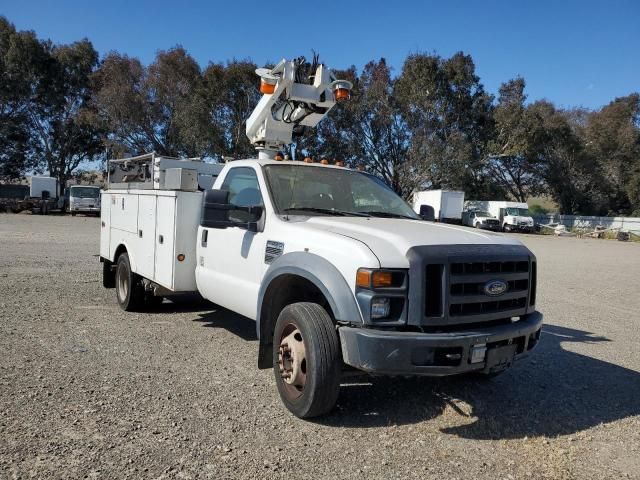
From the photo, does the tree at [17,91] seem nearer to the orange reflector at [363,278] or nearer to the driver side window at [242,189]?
the driver side window at [242,189]

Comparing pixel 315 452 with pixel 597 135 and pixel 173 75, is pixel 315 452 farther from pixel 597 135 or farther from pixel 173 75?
pixel 597 135

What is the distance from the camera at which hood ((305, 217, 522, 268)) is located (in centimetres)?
350

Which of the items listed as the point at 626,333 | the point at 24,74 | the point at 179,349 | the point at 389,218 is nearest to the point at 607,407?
the point at 389,218

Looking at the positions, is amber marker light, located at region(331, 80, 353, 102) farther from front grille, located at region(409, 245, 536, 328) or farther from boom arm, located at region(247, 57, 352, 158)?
front grille, located at region(409, 245, 536, 328)

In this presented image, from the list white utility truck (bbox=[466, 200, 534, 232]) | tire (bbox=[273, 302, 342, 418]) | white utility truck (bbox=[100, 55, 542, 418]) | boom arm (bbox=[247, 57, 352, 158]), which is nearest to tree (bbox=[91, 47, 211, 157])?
white utility truck (bbox=[466, 200, 534, 232])

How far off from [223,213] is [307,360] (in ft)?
4.82

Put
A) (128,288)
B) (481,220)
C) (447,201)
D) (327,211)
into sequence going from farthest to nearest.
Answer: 1. (481,220)
2. (447,201)
3. (128,288)
4. (327,211)

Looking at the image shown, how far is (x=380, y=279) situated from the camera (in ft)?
11.2

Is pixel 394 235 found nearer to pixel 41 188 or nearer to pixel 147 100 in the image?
pixel 147 100

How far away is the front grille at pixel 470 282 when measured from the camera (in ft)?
11.3

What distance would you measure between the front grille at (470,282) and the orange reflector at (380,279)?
0.16m

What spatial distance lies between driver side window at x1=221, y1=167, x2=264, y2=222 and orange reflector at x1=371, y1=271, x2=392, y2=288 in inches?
62.6

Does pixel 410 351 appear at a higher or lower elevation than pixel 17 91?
lower

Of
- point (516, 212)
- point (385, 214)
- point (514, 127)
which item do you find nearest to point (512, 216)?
point (516, 212)
